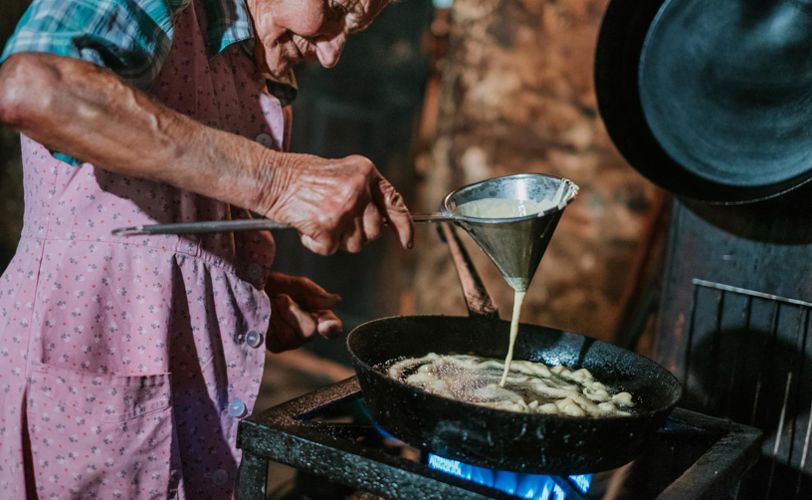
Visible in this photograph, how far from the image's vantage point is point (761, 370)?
7.80 ft

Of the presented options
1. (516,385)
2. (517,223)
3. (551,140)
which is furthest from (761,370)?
(551,140)

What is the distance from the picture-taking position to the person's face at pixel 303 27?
68.1 inches

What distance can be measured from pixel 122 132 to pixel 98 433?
682mm

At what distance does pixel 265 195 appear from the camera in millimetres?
1448

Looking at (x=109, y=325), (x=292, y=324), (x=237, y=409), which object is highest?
(x=109, y=325)

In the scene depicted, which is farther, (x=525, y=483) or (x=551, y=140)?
(x=551, y=140)

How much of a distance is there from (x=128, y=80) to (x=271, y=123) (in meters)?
0.54

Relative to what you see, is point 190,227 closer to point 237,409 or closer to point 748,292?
point 237,409

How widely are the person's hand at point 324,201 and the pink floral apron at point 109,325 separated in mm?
344

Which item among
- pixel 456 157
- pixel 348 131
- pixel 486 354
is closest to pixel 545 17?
pixel 456 157

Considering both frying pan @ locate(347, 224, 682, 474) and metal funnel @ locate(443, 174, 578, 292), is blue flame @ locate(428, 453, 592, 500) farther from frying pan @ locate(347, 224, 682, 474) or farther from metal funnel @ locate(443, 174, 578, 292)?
metal funnel @ locate(443, 174, 578, 292)

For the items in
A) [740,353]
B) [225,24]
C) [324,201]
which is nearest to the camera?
[324,201]

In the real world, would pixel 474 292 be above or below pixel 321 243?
below

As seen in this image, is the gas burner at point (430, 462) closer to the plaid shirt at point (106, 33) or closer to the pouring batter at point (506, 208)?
the pouring batter at point (506, 208)
